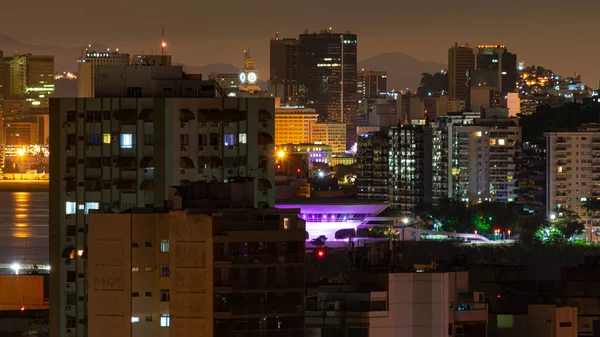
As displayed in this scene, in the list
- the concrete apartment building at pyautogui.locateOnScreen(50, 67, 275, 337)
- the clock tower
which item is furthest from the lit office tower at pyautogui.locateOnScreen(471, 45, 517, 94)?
the concrete apartment building at pyautogui.locateOnScreen(50, 67, 275, 337)

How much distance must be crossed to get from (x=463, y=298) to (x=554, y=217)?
6581 centimetres

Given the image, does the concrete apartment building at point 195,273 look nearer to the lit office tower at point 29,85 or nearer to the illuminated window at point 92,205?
the illuminated window at point 92,205

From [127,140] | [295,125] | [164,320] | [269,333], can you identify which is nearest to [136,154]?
[127,140]

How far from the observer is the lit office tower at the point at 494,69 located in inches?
5359

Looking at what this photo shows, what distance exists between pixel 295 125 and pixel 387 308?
145 meters

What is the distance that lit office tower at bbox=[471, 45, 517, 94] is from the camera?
13612cm

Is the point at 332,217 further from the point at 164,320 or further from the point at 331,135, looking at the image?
the point at 331,135

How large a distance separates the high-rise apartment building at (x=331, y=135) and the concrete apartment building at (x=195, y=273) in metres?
147

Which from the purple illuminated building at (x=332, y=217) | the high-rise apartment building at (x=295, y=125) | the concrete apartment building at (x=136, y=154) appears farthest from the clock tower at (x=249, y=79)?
the concrete apartment building at (x=136, y=154)

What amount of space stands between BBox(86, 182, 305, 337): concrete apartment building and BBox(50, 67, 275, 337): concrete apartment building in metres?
5.93

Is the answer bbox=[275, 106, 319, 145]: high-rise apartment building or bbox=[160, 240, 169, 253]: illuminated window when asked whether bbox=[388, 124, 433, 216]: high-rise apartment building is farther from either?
bbox=[160, 240, 169, 253]: illuminated window

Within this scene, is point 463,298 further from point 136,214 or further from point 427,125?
point 427,125

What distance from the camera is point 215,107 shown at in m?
29.3

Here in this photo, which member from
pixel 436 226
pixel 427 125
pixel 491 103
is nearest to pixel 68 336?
pixel 436 226
